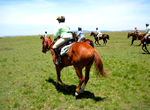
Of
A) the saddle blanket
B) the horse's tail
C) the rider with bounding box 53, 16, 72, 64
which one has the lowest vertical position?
the horse's tail

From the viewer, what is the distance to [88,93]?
4.97 meters

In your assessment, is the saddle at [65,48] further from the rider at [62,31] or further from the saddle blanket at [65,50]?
the rider at [62,31]

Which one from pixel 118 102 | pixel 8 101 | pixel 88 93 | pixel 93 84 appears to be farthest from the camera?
pixel 93 84

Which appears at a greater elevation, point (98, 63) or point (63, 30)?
point (63, 30)

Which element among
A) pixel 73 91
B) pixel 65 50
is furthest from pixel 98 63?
pixel 73 91

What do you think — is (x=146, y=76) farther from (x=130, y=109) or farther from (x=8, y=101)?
(x=8, y=101)

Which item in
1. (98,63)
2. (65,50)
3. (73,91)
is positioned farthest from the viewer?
(73,91)

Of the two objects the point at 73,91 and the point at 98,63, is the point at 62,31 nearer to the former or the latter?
the point at 98,63

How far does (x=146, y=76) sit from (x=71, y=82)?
4097mm

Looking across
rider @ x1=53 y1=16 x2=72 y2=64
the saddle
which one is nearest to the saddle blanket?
the saddle

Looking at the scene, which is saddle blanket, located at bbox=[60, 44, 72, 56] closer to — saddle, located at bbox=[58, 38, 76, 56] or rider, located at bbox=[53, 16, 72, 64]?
saddle, located at bbox=[58, 38, 76, 56]

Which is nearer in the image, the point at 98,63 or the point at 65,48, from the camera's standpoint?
the point at 98,63

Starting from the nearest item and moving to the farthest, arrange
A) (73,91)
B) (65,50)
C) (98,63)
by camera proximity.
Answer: (98,63) < (65,50) < (73,91)

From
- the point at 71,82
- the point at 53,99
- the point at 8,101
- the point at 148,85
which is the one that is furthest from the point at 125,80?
the point at 8,101
